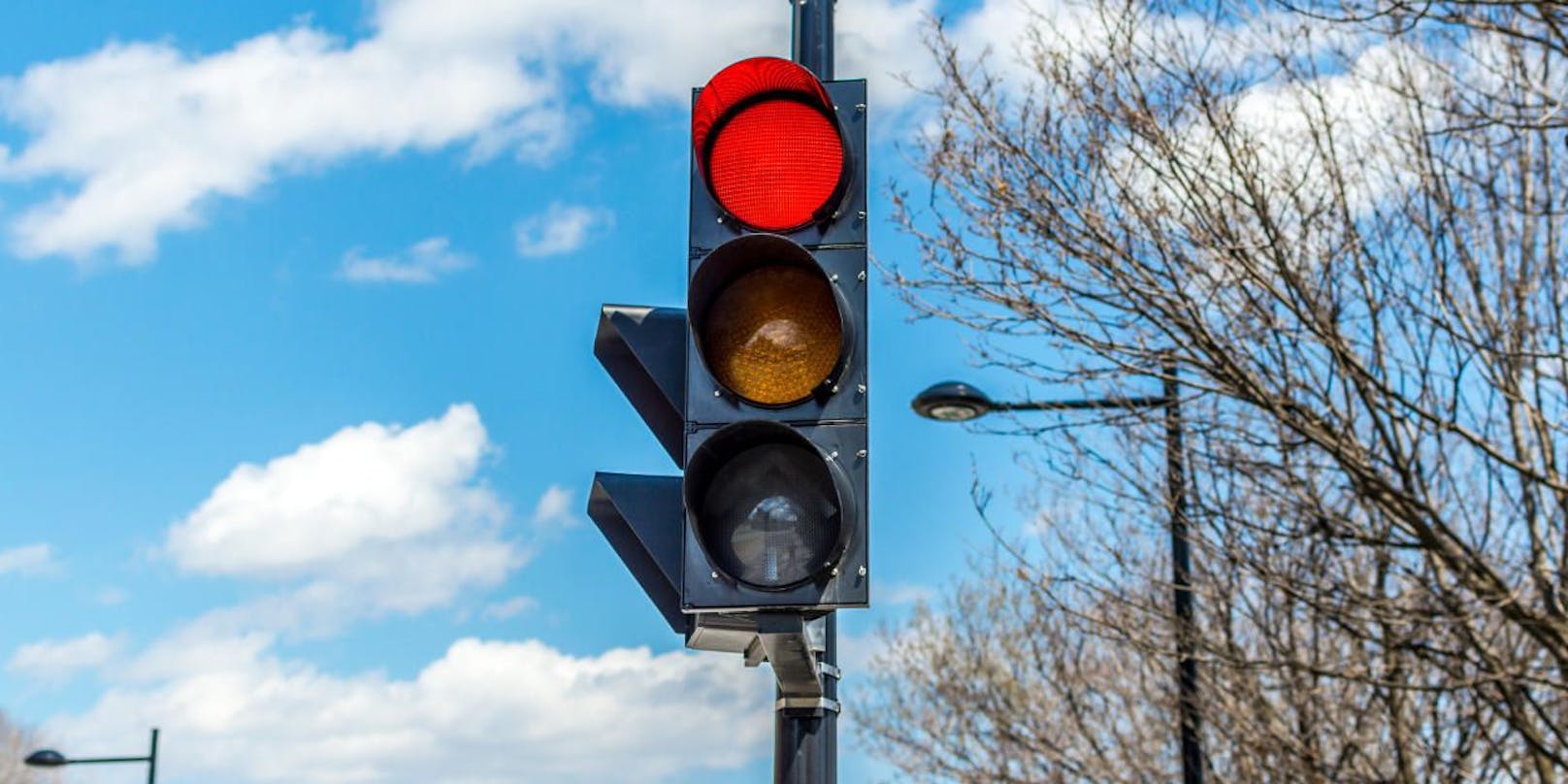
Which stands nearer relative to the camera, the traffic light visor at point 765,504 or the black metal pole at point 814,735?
the traffic light visor at point 765,504

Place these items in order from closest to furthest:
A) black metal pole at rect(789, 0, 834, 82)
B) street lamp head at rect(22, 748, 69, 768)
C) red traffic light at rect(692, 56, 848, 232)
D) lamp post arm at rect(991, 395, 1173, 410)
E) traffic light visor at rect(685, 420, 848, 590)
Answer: traffic light visor at rect(685, 420, 848, 590) < red traffic light at rect(692, 56, 848, 232) < black metal pole at rect(789, 0, 834, 82) < lamp post arm at rect(991, 395, 1173, 410) < street lamp head at rect(22, 748, 69, 768)

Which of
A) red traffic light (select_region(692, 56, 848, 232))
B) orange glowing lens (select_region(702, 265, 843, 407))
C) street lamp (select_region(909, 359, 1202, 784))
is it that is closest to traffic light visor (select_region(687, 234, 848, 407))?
orange glowing lens (select_region(702, 265, 843, 407))

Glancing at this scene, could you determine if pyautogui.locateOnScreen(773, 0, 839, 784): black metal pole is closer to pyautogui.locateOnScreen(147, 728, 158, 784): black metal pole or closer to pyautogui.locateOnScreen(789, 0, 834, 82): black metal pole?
pyautogui.locateOnScreen(789, 0, 834, 82): black metal pole

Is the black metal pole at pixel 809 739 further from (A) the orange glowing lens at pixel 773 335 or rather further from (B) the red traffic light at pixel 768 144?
(B) the red traffic light at pixel 768 144

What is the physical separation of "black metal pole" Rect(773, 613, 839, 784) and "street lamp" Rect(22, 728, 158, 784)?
24.7m

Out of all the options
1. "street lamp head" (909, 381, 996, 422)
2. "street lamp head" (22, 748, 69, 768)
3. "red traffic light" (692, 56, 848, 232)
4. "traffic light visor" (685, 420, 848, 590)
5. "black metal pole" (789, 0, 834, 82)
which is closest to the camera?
"traffic light visor" (685, 420, 848, 590)

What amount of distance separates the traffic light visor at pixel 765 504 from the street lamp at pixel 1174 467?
5.27 m

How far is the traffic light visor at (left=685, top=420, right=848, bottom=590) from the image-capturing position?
339 cm

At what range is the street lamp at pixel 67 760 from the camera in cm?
2591

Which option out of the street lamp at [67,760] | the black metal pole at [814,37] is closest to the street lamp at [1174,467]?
the black metal pole at [814,37]

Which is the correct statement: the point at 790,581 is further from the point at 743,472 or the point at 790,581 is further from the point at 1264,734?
the point at 1264,734

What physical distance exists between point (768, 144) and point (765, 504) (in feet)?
2.57

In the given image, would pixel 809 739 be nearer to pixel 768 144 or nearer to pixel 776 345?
pixel 776 345

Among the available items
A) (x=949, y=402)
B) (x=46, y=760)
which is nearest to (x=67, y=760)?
(x=46, y=760)
